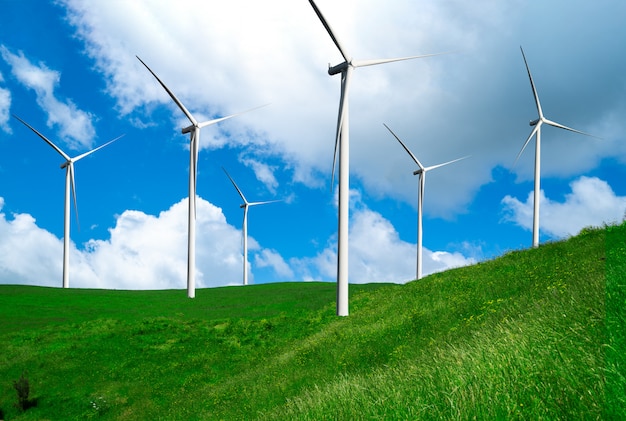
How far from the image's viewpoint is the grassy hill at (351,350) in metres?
6.29

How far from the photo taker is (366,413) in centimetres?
776

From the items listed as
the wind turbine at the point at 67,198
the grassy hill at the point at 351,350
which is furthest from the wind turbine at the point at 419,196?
the wind turbine at the point at 67,198

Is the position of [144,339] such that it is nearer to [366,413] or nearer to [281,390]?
[281,390]

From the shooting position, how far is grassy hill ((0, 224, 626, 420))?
248 inches

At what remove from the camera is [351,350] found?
1873cm

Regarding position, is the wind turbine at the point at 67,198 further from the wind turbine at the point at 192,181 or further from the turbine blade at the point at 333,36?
the turbine blade at the point at 333,36

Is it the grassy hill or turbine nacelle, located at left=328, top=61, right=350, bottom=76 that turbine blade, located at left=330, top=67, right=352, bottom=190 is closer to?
turbine nacelle, located at left=328, top=61, right=350, bottom=76

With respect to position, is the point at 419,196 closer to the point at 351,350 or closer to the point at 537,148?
the point at 537,148

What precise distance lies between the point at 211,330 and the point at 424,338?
18331 mm

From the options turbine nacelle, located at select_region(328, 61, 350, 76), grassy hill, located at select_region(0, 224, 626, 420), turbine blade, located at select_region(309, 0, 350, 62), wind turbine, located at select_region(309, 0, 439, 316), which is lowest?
grassy hill, located at select_region(0, 224, 626, 420)

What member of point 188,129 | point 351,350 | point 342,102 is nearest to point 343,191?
point 342,102

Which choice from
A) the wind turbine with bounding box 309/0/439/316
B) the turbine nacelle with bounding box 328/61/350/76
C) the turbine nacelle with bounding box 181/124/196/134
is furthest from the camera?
the turbine nacelle with bounding box 181/124/196/134

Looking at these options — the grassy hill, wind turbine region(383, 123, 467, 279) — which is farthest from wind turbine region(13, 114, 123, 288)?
wind turbine region(383, 123, 467, 279)

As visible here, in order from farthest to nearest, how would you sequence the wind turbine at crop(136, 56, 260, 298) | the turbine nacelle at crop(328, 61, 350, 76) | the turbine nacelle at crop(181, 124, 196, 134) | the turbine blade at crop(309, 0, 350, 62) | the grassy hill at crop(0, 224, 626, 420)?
1. the turbine nacelle at crop(181, 124, 196, 134)
2. the wind turbine at crop(136, 56, 260, 298)
3. the turbine nacelle at crop(328, 61, 350, 76)
4. the turbine blade at crop(309, 0, 350, 62)
5. the grassy hill at crop(0, 224, 626, 420)
